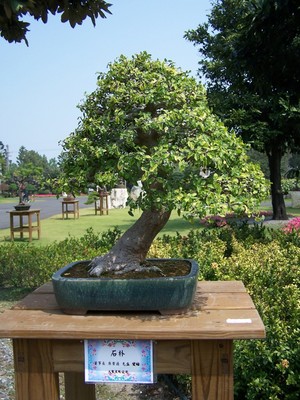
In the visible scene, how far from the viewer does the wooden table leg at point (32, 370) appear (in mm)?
1843

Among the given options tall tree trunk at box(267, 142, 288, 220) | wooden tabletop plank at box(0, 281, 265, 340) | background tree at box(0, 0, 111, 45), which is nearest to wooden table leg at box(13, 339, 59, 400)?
wooden tabletop plank at box(0, 281, 265, 340)

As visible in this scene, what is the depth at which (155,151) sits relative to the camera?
1.94 metres

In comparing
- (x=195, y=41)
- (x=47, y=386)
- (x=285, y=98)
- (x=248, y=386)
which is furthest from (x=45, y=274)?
(x=195, y=41)

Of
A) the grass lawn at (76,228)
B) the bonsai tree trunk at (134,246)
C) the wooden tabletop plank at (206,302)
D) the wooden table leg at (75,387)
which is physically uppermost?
the bonsai tree trunk at (134,246)

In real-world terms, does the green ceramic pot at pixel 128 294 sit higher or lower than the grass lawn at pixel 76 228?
higher

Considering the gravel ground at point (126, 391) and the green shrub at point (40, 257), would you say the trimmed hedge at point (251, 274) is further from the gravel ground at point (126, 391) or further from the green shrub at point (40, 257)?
the gravel ground at point (126, 391)

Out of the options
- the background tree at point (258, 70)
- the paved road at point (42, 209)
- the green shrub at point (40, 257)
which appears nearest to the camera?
the green shrub at point (40, 257)

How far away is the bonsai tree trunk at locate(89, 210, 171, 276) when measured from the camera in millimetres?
2250

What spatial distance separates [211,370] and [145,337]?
293 mm

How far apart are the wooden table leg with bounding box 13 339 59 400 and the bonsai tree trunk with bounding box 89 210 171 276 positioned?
0.50 metres

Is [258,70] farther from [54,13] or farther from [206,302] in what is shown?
[206,302]

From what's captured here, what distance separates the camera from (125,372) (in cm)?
182

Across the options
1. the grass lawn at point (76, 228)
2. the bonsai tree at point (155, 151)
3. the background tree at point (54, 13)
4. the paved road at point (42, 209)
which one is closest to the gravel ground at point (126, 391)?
the bonsai tree at point (155, 151)

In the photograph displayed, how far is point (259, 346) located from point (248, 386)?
25 cm
